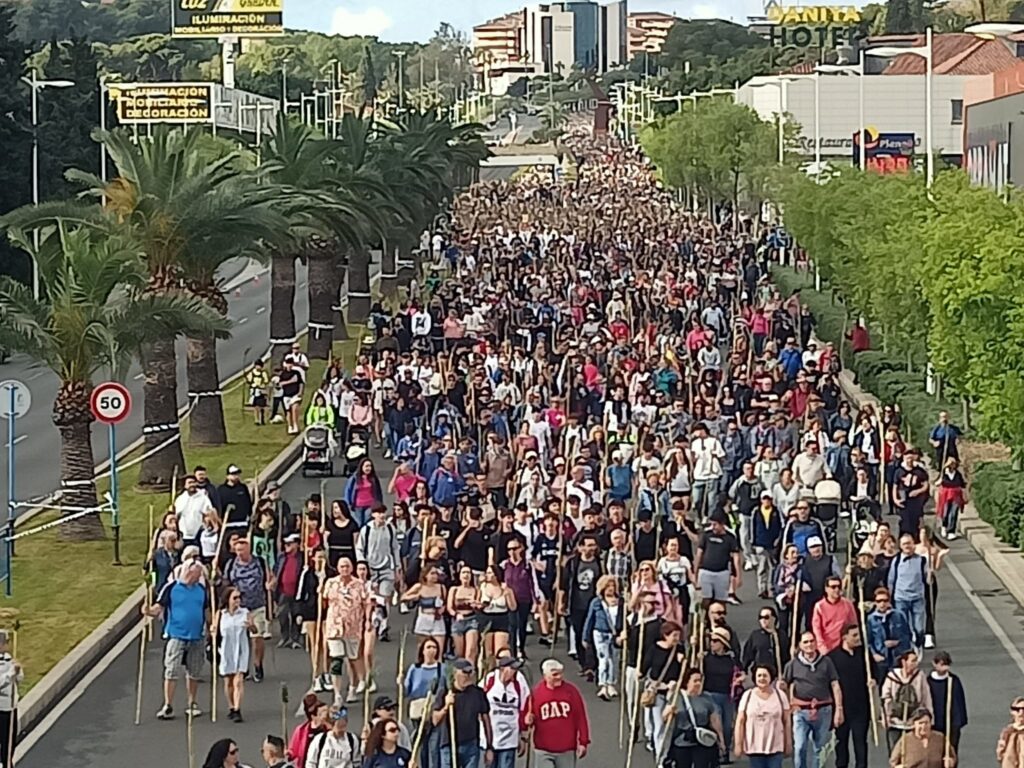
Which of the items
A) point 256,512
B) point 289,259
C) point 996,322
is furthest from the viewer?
point 289,259

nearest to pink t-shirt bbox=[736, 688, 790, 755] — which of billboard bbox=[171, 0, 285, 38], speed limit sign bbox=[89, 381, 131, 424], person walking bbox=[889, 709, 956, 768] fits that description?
person walking bbox=[889, 709, 956, 768]

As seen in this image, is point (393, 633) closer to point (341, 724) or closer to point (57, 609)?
point (57, 609)

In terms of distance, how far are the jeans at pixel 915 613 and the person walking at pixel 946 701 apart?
3.55 meters

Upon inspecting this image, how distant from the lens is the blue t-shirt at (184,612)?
16750 millimetres

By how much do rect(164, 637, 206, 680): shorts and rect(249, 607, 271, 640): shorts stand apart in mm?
565

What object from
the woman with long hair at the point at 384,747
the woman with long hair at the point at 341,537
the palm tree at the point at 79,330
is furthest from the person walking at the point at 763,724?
the palm tree at the point at 79,330

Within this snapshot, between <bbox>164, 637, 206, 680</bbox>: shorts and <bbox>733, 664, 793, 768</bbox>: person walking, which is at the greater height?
<bbox>733, 664, 793, 768</bbox>: person walking

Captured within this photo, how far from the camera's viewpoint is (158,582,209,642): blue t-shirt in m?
16.8

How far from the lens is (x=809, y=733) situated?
46.3 feet

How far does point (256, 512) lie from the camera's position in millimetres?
20297

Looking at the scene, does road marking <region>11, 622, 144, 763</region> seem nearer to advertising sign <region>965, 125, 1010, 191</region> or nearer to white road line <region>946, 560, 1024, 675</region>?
white road line <region>946, 560, 1024, 675</region>

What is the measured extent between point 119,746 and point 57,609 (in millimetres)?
5025

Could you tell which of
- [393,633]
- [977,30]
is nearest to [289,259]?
[977,30]

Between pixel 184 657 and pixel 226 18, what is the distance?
3022 inches
